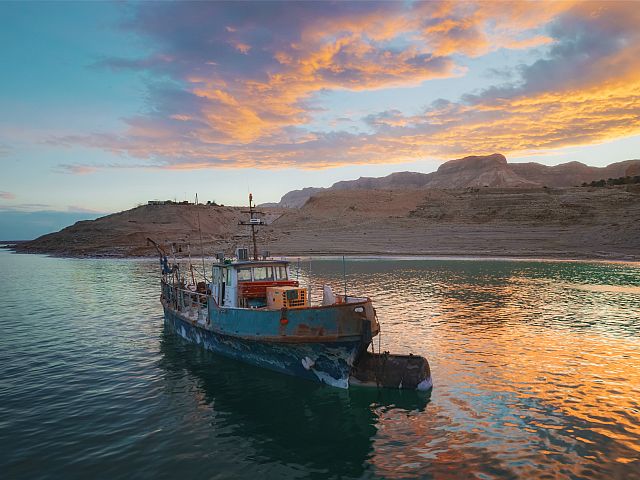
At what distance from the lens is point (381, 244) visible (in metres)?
79.1

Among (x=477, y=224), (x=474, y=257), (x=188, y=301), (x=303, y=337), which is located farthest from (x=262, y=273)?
(x=477, y=224)

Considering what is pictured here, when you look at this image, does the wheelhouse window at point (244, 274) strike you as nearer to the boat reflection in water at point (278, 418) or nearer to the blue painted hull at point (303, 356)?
the blue painted hull at point (303, 356)

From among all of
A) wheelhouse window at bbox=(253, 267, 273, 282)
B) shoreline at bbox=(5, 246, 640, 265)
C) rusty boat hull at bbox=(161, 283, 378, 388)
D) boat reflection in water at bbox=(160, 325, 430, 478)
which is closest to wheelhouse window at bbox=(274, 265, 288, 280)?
wheelhouse window at bbox=(253, 267, 273, 282)

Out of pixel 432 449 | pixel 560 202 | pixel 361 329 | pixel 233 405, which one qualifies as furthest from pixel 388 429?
pixel 560 202

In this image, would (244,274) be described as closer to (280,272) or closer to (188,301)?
(280,272)

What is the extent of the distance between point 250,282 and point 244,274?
1.65 ft

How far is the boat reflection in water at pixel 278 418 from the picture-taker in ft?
33.4

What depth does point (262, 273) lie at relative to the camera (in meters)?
18.5

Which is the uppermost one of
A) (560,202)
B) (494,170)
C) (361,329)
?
(494,170)

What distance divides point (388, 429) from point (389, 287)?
2602 centimetres

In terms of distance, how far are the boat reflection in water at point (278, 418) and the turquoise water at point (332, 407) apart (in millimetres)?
55

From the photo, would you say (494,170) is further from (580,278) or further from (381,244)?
(580,278)

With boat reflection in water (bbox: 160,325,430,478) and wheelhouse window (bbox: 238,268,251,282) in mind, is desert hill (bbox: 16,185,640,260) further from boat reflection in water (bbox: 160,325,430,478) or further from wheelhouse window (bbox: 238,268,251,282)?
boat reflection in water (bbox: 160,325,430,478)

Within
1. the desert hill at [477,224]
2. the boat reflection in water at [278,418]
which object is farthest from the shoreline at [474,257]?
the boat reflection in water at [278,418]
